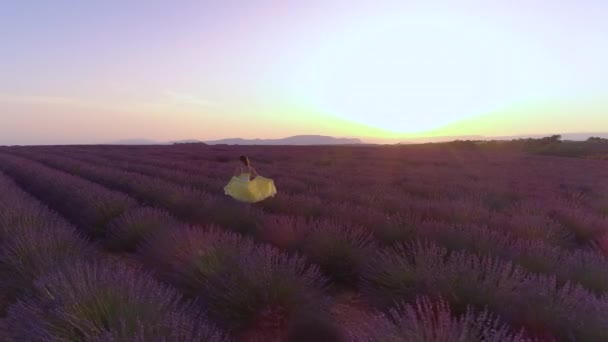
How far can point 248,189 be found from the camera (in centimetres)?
791

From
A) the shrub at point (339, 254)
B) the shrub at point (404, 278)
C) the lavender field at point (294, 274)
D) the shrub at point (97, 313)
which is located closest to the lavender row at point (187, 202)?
the lavender field at point (294, 274)

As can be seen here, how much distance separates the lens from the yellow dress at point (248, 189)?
7.93m

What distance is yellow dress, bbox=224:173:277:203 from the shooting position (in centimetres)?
793

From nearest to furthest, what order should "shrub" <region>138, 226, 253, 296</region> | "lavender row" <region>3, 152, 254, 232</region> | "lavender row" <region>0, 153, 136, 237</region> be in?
"shrub" <region>138, 226, 253, 296</region> → "lavender row" <region>3, 152, 254, 232</region> → "lavender row" <region>0, 153, 136, 237</region>

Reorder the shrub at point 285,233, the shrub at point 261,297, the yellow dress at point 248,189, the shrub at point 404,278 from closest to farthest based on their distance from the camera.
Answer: the shrub at point 261,297, the shrub at point 404,278, the shrub at point 285,233, the yellow dress at point 248,189

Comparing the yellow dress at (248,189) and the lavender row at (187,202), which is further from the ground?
the yellow dress at (248,189)

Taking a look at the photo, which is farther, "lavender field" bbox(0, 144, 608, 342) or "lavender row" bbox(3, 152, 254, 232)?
"lavender row" bbox(3, 152, 254, 232)

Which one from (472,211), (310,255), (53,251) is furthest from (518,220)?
(53,251)

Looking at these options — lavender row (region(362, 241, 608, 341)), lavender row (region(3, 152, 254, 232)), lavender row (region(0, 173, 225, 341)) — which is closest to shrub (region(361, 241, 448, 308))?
lavender row (region(362, 241, 608, 341))

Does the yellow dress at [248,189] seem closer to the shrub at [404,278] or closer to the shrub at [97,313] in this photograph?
the shrub at [404,278]

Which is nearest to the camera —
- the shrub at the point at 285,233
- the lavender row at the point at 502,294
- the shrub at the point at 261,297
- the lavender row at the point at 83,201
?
the lavender row at the point at 502,294

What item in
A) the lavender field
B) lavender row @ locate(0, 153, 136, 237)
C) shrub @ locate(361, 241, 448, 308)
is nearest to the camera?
the lavender field

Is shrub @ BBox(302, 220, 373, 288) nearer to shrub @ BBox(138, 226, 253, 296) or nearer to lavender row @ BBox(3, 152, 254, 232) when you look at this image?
shrub @ BBox(138, 226, 253, 296)

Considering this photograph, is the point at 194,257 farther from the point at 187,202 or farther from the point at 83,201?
the point at 83,201
